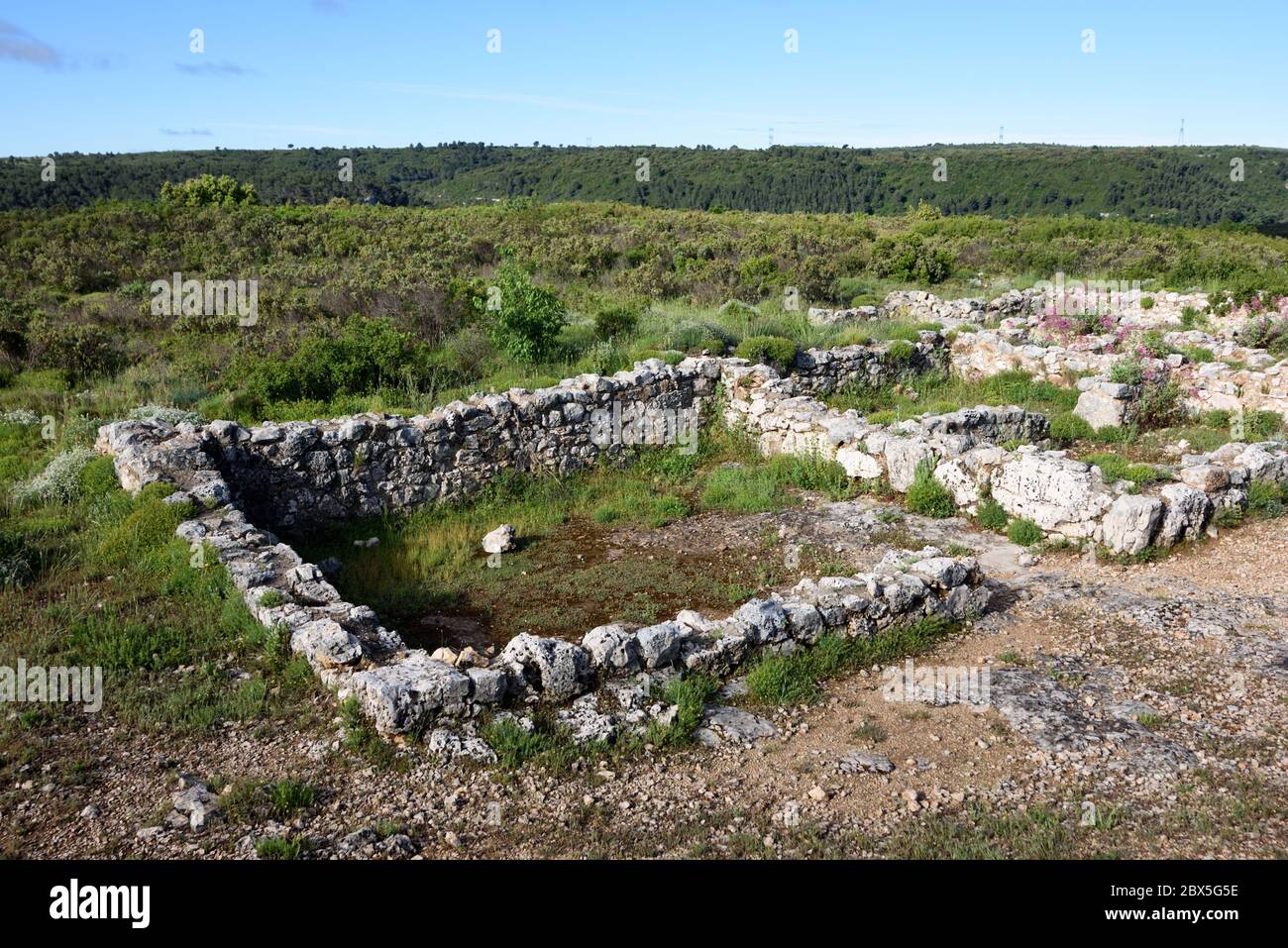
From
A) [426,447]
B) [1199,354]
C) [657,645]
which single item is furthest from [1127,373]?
[426,447]

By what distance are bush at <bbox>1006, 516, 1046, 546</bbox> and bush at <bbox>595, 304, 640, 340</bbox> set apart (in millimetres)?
8140

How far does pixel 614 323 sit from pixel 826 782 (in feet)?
37.4

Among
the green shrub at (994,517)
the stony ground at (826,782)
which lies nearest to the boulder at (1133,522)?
the green shrub at (994,517)

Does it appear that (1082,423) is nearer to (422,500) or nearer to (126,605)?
(422,500)

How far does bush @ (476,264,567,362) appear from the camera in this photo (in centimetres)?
1390

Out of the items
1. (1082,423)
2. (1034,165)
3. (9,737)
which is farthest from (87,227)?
(1034,165)

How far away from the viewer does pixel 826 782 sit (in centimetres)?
539

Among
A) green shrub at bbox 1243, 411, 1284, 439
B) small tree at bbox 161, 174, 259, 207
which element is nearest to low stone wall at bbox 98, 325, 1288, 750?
green shrub at bbox 1243, 411, 1284, 439

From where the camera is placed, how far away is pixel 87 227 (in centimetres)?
2556

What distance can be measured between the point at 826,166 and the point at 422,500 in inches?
2970

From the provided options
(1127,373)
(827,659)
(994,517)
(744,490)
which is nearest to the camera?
(827,659)

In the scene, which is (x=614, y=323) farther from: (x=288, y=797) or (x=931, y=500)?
(x=288, y=797)

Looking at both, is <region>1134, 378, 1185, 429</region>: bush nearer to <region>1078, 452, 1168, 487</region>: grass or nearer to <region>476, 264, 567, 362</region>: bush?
<region>1078, 452, 1168, 487</region>: grass

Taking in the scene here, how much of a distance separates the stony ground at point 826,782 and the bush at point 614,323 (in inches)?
388
